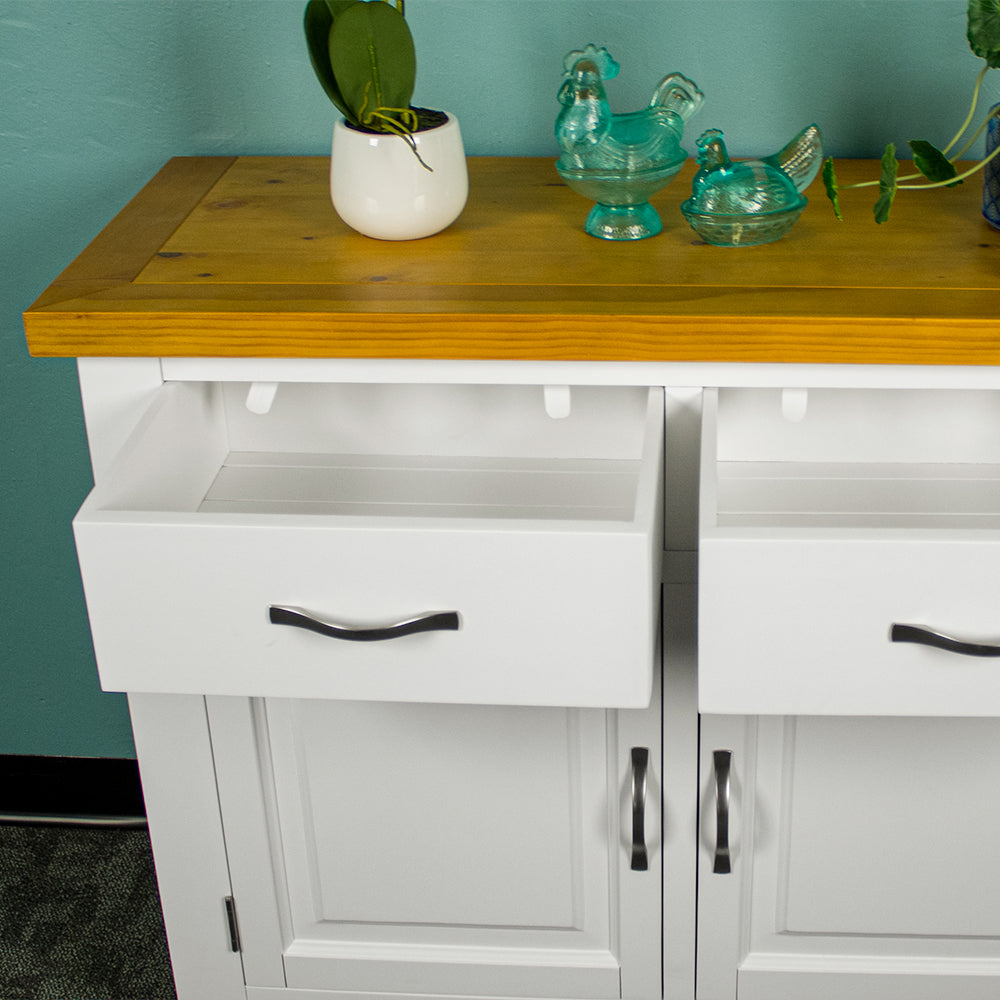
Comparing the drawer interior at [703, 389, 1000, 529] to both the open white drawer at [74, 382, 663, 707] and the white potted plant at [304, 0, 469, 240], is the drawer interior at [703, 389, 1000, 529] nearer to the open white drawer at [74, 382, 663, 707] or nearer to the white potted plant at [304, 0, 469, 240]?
the open white drawer at [74, 382, 663, 707]

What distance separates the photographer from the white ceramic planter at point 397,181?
109 cm

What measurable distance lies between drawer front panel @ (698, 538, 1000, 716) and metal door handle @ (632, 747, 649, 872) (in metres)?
0.25

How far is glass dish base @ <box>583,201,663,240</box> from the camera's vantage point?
1.10 m

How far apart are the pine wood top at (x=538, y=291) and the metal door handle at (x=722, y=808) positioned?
0.38 meters

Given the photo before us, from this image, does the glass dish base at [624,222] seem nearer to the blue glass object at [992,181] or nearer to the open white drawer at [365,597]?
the open white drawer at [365,597]

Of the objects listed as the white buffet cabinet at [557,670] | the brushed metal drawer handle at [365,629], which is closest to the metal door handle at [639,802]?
the white buffet cabinet at [557,670]

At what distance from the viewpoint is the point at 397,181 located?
1.09 metres

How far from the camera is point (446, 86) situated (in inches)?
52.4

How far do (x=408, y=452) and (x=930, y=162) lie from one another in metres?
0.53

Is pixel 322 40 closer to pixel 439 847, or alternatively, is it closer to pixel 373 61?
pixel 373 61

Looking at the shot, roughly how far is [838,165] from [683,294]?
391mm

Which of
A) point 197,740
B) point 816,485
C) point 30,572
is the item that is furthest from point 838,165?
point 30,572

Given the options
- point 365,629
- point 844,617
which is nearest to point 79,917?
point 365,629

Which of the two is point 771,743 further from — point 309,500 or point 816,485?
point 309,500
